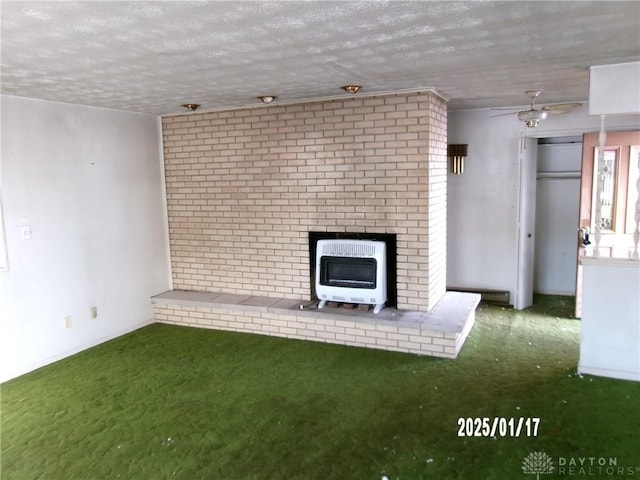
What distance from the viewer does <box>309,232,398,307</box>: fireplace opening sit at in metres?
4.43

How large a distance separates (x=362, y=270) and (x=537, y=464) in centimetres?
225

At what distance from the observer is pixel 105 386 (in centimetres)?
378

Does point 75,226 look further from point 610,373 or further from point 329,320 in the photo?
point 610,373

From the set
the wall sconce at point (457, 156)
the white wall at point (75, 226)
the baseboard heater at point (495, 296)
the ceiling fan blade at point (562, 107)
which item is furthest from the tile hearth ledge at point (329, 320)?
the ceiling fan blade at point (562, 107)

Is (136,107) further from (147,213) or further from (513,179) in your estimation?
(513,179)

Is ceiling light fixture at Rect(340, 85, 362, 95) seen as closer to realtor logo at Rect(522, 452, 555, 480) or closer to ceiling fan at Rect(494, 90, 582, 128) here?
ceiling fan at Rect(494, 90, 582, 128)

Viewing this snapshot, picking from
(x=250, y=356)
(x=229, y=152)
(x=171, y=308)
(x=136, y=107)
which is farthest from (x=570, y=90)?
(x=171, y=308)

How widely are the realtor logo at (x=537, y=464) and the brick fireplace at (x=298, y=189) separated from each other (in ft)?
6.16

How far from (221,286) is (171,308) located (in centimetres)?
59

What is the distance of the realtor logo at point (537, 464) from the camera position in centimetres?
254

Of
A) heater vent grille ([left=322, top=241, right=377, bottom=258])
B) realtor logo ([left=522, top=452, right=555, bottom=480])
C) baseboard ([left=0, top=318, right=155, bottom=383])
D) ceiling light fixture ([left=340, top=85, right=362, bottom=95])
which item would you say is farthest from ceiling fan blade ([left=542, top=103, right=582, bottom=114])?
baseboard ([left=0, top=318, right=155, bottom=383])

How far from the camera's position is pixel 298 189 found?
15.7 ft

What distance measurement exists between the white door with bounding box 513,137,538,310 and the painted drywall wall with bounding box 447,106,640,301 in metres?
0.06
